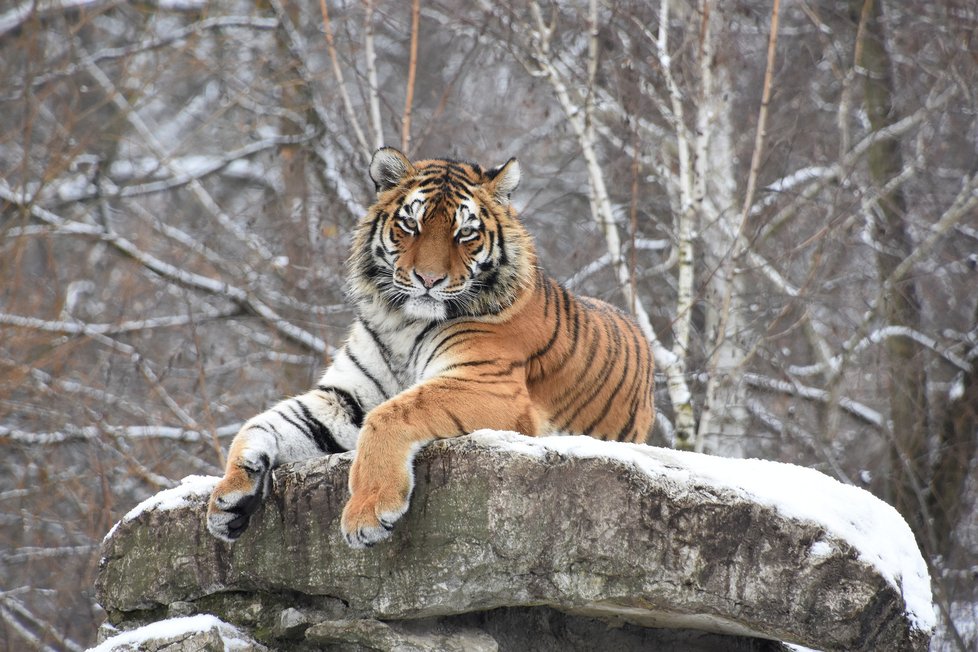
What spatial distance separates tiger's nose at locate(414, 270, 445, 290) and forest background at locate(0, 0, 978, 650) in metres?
2.76

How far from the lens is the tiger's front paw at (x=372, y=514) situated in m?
3.23

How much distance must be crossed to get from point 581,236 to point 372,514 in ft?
23.3

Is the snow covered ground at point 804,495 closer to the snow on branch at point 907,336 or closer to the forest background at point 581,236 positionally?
the forest background at point 581,236

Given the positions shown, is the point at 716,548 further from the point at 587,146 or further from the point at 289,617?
the point at 587,146

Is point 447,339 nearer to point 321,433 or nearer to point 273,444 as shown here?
point 321,433

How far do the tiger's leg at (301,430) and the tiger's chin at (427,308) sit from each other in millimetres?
306

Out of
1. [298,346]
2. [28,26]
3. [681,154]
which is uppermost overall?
[28,26]

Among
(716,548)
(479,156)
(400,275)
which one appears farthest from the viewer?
(479,156)

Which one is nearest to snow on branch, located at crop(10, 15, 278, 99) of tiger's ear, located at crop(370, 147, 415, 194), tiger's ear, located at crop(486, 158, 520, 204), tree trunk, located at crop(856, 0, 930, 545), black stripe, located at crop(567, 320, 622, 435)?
tree trunk, located at crop(856, 0, 930, 545)

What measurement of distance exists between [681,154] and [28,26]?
5.56 m

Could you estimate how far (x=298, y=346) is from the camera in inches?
342

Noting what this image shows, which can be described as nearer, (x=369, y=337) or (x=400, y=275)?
(x=400, y=275)

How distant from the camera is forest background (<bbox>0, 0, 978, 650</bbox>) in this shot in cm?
739

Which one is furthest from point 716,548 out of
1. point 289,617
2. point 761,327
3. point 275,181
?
point 275,181
